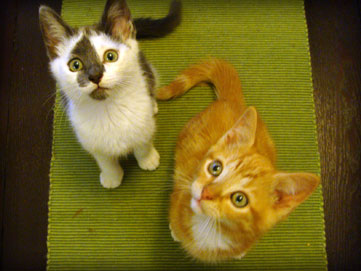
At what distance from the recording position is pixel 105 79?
80cm

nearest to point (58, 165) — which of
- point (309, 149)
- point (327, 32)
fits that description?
point (309, 149)

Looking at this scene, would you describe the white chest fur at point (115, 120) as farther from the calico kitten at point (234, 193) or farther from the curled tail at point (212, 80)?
the curled tail at point (212, 80)

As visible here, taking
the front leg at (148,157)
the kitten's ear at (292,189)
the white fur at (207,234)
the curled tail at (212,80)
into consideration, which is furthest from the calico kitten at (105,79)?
the kitten's ear at (292,189)

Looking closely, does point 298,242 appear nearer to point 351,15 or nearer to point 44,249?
point 44,249

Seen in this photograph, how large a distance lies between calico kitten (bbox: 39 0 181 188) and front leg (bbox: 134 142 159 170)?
100 mm

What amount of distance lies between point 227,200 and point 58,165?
104 centimetres

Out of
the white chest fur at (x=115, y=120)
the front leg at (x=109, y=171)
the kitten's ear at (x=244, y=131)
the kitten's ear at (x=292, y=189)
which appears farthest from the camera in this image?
the front leg at (x=109, y=171)

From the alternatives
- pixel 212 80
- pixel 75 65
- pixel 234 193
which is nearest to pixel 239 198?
pixel 234 193

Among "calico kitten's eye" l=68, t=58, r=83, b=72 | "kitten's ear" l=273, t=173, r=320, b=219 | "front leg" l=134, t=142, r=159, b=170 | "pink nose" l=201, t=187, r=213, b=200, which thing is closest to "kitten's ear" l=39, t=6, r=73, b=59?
"calico kitten's eye" l=68, t=58, r=83, b=72

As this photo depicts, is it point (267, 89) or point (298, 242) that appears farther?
point (267, 89)

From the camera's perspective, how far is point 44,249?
1377 millimetres

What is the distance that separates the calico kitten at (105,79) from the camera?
83 cm

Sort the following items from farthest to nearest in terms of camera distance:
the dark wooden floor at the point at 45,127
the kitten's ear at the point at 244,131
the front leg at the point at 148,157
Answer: the dark wooden floor at the point at 45,127, the front leg at the point at 148,157, the kitten's ear at the point at 244,131

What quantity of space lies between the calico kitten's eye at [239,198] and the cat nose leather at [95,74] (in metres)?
0.53
